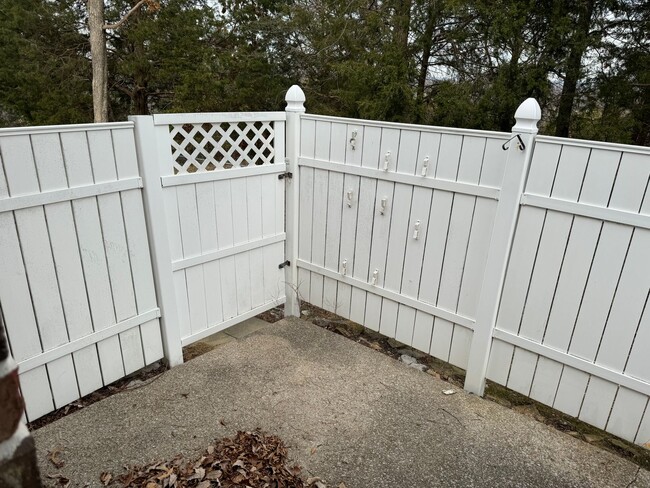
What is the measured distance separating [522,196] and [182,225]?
6.60 ft

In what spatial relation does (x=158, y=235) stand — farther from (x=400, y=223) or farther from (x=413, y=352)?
(x=413, y=352)

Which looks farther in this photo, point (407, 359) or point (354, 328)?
point (354, 328)

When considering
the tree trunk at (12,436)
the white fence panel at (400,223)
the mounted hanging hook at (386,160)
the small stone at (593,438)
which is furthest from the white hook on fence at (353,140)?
the tree trunk at (12,436)

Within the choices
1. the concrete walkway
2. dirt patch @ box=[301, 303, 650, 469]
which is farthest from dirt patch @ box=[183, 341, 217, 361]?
dirt patch @ box=[301, 303, 650, 469]

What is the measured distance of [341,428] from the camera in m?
2.41

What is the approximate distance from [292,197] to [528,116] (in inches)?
69.1

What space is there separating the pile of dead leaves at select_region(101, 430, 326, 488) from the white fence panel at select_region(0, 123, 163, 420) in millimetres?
692

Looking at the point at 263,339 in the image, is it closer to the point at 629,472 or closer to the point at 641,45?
the point at 629,472

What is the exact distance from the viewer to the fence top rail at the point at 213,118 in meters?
2.55

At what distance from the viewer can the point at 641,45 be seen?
16.7 ft

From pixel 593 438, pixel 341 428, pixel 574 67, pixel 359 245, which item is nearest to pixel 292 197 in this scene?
pixel 359 245

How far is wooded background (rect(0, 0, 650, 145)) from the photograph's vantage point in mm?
5105

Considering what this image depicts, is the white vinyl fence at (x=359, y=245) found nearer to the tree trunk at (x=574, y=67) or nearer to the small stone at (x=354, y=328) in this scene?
the small stone at (x=354, y=328)

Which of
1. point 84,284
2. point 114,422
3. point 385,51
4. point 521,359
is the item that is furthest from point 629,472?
point 385,51
